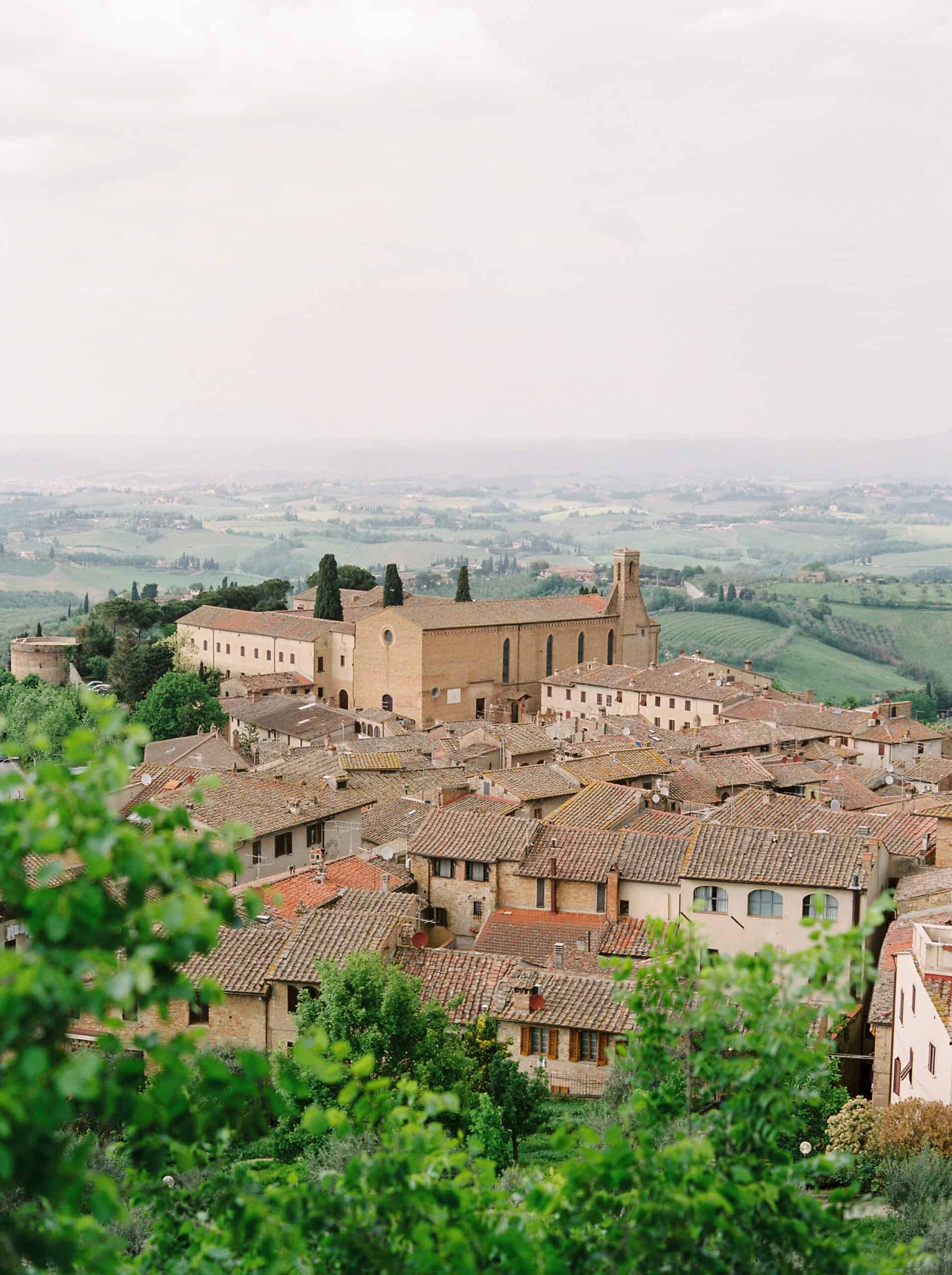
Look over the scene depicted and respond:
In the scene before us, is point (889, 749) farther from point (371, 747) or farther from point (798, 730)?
point (371, 747)

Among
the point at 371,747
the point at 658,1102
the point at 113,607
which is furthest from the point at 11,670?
the point at 658,1102

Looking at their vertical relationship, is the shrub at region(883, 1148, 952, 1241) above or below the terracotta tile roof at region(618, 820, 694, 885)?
below

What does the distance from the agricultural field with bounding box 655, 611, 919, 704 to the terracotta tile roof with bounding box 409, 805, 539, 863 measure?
7161 cm

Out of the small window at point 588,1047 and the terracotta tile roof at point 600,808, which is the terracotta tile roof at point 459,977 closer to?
the small window at point 588,1047

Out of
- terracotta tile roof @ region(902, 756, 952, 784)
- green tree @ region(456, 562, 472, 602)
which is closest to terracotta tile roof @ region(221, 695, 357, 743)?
green tree @ region(456, 562, 472, 602)

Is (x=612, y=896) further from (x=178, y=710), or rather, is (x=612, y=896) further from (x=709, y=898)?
(x=178, y=710)

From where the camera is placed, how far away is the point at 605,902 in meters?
22.1

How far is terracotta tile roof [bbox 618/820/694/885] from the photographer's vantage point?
71.2 ft

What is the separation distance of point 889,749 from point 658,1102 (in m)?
44.0

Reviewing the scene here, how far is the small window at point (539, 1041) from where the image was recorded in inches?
709

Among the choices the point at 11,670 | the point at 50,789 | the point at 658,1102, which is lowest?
the point at 11,670

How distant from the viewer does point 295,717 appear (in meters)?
52.6

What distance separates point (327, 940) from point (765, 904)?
6.68m

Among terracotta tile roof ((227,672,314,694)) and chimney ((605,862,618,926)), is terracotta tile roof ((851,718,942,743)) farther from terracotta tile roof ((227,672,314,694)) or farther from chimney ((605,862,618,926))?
chimney ((605,862,618,926))
